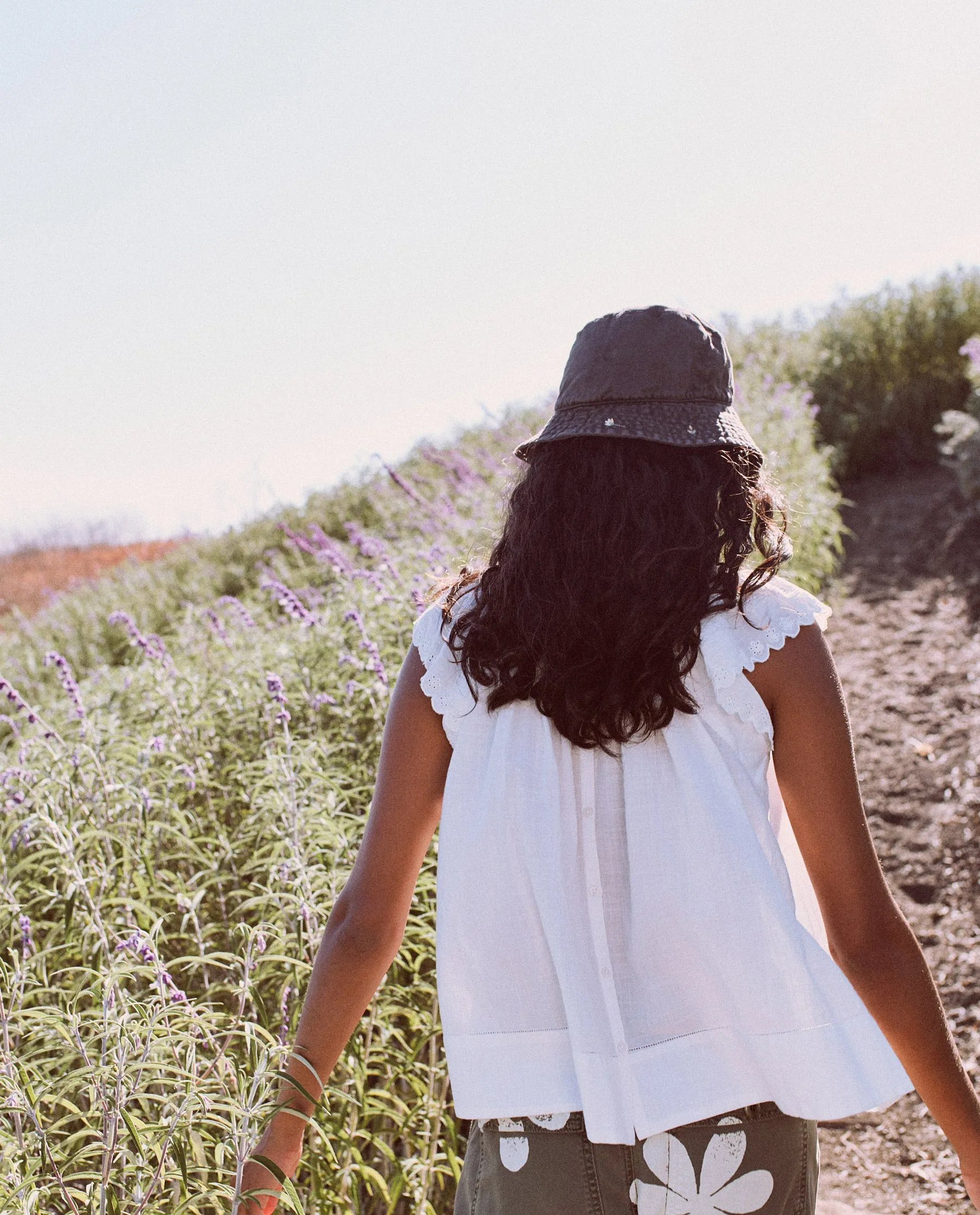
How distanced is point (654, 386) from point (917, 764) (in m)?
4.48

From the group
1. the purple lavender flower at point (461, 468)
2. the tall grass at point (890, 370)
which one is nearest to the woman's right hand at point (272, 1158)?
the purple lavender flower at point (461, 468)

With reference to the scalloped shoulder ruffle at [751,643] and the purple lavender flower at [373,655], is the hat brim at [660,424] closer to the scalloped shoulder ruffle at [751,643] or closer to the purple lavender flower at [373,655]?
the scalloped shoulder ruffle at [751,643]

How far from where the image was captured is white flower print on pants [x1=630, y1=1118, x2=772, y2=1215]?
117 centimetres

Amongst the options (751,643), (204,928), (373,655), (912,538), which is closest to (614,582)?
(751,643)

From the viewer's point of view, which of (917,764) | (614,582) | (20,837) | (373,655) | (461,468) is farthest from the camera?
(461,468)

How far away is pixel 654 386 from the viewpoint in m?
1.33

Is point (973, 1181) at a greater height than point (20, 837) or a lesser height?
lesser

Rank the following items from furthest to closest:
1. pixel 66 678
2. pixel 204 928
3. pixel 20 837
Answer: pixel 66 678, pixel 204 928, pixel 20 837

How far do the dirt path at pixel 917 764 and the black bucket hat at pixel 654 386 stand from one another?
8.35ft

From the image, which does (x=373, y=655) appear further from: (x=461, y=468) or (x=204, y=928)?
(x=461, y=468)

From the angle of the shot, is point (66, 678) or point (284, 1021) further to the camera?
point (66, 678)

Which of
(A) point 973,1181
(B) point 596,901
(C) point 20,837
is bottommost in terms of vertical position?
(A) point 973,1181

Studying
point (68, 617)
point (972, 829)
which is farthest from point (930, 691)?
point (68, 617)

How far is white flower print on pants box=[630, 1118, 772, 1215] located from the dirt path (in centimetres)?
204
